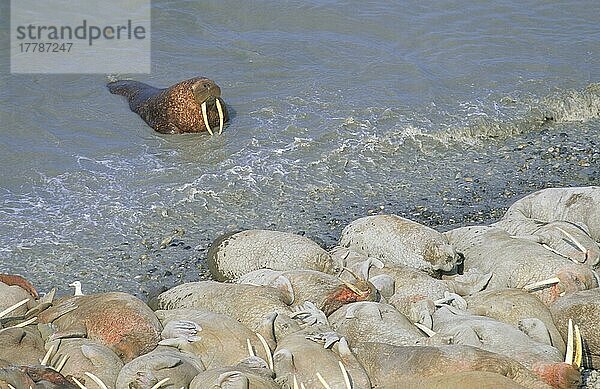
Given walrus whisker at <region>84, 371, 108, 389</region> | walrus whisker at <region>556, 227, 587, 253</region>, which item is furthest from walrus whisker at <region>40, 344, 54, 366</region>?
walrus whisker at <region>556, 227, 587, 253</region>

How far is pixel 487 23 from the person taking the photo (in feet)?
53.1

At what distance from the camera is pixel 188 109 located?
12242 millimetres

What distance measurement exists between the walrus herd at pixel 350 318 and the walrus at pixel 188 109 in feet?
13.2

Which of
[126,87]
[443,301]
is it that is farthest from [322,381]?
[126,87]

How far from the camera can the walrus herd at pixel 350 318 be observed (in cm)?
554

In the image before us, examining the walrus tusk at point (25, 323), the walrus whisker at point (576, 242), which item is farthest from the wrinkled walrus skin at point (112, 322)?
the walrus whisker at point (576, 242)

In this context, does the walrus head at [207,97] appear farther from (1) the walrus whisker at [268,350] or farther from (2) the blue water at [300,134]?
(1) the walrus whisker at [268,350]

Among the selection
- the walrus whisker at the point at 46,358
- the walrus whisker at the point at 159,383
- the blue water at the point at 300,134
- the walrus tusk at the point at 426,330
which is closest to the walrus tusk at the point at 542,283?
the walrus tusk at the point at 426,330

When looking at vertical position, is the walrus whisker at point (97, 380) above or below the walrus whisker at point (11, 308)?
above

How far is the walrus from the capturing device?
12258 millimetres

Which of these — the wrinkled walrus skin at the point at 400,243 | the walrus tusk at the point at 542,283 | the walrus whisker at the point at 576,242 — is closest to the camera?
the walrus tusk at the point at 542,283

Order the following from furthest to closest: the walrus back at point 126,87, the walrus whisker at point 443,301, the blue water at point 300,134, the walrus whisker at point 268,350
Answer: the walrus back at point 126,87
the blue water at point 300,134
the walrus whisker at point 443,301
the walrus whisker at point 268,350

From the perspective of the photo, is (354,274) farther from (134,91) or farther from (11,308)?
(134,91)

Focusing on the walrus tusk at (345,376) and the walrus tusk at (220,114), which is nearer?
the walrus tusk at (345,376)
